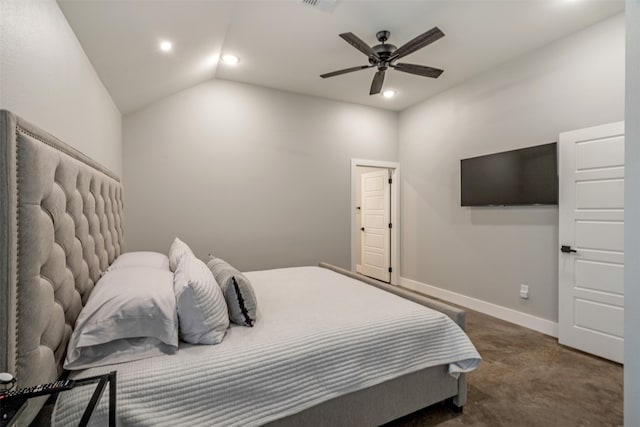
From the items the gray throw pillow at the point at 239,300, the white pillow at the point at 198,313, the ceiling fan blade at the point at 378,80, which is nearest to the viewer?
the white pillow at the point at 198,313

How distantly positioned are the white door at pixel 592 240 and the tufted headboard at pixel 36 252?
369cm

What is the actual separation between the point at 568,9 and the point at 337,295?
3059mm

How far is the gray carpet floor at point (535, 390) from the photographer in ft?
5.92

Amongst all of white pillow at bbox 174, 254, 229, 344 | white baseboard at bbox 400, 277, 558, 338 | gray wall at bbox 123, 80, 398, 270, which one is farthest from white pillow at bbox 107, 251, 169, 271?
white baseboard at bbox 400, 277, 558, 338

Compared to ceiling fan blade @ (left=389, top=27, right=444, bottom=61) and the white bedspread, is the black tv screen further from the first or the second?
the white bedspread

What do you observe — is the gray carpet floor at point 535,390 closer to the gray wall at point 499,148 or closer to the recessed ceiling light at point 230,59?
the gray wall at point 499,148

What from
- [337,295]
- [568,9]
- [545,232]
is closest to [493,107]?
[568,9]

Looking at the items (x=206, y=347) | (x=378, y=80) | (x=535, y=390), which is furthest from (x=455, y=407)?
(x=378, y=80)

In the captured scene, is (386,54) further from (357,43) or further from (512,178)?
(512,178)

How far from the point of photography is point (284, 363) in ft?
4.43

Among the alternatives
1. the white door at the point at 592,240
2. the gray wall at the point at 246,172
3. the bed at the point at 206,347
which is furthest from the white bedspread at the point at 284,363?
the gray wall at the point at 246,172

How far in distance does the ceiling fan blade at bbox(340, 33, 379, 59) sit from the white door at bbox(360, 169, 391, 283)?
8.85ft

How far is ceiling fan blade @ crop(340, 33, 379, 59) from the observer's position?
2.30m

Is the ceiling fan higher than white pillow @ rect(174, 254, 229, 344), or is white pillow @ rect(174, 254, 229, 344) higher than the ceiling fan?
the ceiling fan
